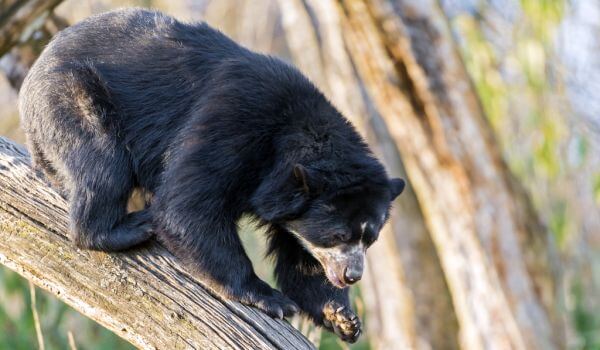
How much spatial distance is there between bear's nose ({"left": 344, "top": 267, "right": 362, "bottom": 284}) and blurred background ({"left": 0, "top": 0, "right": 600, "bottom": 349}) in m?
2.28

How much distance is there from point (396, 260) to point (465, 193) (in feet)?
5.58

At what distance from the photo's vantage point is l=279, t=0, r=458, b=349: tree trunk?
31.0ft

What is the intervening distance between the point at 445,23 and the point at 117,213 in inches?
173

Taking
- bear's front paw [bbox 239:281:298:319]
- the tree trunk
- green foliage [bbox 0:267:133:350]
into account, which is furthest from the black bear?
the tree trunk

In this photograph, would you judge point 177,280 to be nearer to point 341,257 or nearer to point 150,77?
point 341,257

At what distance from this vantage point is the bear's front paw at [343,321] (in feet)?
14.8

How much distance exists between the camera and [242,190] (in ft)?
14.4

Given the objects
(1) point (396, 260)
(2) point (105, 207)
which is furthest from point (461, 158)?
(2) point (105, 207)

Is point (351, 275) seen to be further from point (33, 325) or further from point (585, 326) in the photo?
point (585, 326)

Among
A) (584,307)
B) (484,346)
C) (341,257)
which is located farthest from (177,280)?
(584,307)

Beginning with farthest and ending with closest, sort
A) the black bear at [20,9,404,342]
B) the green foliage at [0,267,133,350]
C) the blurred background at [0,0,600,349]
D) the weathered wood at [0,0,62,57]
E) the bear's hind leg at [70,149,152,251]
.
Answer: the blurred background at [0,0,600,349] → the green foliage at [0,267,133,350] → the weathered wood at [0,0,62,57] → the black bear at [20,9,404,342] → the bear's hind leg at [70,149,152,251]

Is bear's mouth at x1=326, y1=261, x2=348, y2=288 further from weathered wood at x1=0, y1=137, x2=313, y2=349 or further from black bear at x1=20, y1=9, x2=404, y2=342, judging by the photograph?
weathered wood at x1=0, y1=137, x2=313, y2=349

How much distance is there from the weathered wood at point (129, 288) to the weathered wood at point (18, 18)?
5.04ft

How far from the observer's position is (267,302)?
420 centimetres
